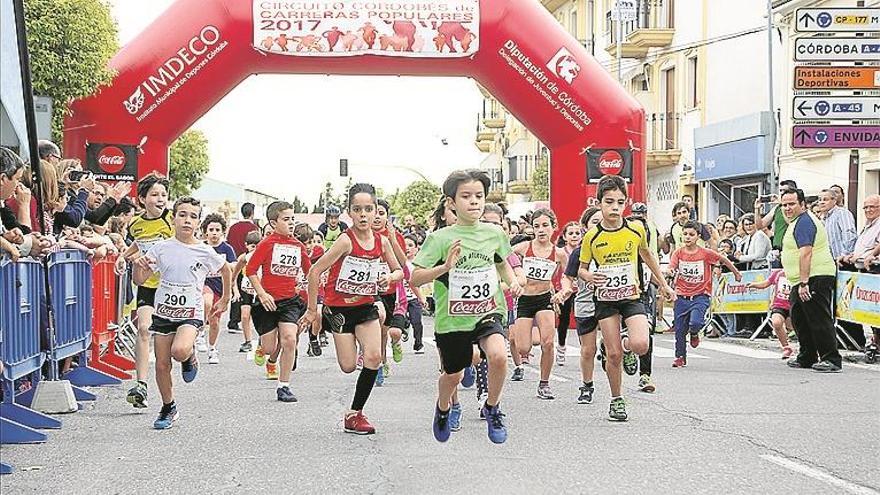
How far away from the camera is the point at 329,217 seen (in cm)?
1903

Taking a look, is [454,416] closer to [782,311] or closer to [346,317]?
[346,317]

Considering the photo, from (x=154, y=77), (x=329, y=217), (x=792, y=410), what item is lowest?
(x=792, y=410)

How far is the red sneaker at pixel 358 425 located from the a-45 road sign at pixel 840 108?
8807 millimetres

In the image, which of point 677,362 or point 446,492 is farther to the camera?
point 677,362

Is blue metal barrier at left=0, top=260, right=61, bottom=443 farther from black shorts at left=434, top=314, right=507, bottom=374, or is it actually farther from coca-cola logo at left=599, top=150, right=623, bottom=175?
coca-cola logo at left=599, top=150, right=623, bottom=175

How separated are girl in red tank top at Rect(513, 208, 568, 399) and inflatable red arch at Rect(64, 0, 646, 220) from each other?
8.90 meters

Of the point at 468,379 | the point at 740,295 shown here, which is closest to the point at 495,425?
the point at 468,379

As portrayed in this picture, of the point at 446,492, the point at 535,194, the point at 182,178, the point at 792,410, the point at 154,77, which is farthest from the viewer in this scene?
the point at 182,178

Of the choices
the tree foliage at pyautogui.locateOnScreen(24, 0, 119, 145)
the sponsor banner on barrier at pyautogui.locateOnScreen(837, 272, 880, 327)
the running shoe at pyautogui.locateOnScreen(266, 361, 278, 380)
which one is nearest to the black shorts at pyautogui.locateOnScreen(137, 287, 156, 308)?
the running shoe at pyautogui.locateOnScreen(266, 361, 278, 380)

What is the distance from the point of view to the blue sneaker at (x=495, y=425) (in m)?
7.96

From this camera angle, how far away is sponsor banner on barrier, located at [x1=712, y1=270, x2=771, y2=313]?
748 inches

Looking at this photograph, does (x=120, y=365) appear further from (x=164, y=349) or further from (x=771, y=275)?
(x=771, y=275)

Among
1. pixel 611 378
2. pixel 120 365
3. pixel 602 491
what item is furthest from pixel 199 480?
pixel 120 365

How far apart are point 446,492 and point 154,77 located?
15052 millimetres
